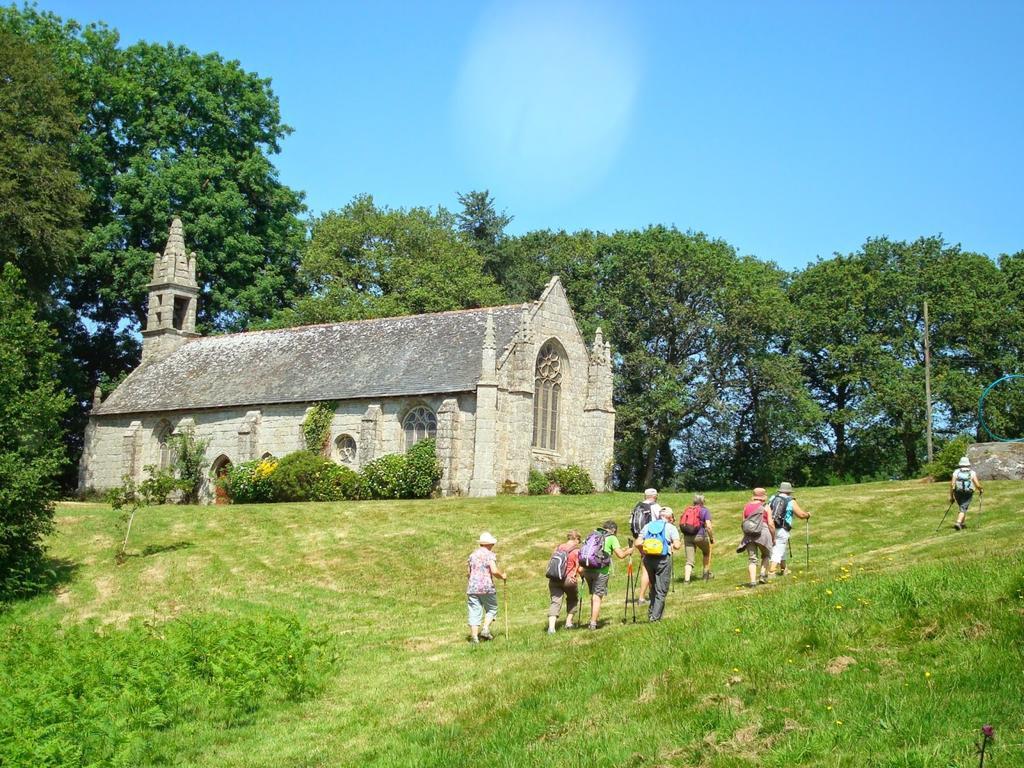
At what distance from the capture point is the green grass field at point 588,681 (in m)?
11.9

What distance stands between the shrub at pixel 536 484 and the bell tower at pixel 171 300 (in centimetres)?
2013

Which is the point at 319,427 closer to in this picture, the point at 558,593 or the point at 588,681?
the point at 558,593

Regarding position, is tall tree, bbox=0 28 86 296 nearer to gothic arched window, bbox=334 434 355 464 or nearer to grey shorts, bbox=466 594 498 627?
gothic arched window, bbox=334 434 355 464

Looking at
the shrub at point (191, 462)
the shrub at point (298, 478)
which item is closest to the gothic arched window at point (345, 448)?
the shrub at point (298, 478)

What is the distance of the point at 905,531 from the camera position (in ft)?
87.9

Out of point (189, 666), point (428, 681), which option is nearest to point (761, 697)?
point (428, 681)

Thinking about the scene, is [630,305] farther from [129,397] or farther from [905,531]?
[905,531]

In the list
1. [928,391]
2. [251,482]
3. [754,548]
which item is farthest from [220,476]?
[754,548]

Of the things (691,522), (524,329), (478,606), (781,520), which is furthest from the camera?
(524,329)

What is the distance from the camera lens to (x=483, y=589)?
19266 millimetres

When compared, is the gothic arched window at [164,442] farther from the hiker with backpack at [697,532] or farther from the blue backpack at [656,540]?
the blue backpack at [656,540]

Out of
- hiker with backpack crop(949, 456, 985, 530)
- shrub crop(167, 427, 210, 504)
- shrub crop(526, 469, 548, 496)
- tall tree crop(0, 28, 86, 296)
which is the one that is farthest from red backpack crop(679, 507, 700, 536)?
tall tree crop(0, 28, 86, 296)

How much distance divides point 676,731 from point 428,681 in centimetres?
505

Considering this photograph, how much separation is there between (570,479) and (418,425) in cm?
563
